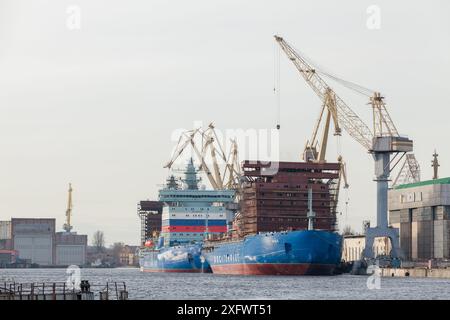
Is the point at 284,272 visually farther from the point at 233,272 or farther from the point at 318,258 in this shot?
the point at 233,272

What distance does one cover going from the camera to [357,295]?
371 ft
